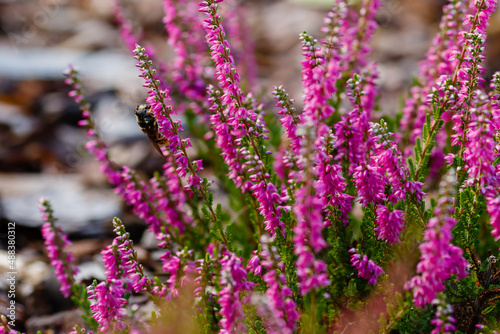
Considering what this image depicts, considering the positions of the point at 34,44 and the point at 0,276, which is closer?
the point at 0,276

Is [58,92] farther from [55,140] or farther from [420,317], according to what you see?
[420,317]

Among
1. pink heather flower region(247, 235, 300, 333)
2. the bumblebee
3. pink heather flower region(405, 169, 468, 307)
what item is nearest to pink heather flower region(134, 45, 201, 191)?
the bumblebee

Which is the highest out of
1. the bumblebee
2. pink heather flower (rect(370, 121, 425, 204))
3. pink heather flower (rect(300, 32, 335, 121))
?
the bumblebee

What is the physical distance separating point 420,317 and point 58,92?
750 centimetres

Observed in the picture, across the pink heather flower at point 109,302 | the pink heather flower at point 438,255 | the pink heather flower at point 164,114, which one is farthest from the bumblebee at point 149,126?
the pink heather flower at point 438,255

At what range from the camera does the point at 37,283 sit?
5133 millimetres

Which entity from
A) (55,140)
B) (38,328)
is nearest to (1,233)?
(38,328)

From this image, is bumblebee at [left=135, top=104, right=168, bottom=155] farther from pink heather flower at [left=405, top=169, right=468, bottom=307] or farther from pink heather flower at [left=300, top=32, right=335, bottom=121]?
pink heather flower at [left=405, top=169, right=468, bottom=307]

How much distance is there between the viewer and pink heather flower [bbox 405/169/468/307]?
216cm

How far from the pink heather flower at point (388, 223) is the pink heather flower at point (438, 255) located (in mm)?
470

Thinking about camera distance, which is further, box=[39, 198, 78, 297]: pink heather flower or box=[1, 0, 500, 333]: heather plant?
box=[39, 198, 78, 297]: pink heather flower

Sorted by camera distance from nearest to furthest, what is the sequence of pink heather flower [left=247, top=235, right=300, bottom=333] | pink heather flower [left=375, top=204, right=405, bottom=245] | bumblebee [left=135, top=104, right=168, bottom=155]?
pink heather flower [left=247, top=235, right=300, bottom=333], pink heather flower [left=375, top=204, right=405, bottom=245], bumblebee [left=135, top=104, right=168, bottom=155]

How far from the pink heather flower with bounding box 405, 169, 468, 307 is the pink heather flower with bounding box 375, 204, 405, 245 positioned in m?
0.47

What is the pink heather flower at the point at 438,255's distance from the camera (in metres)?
2.16
